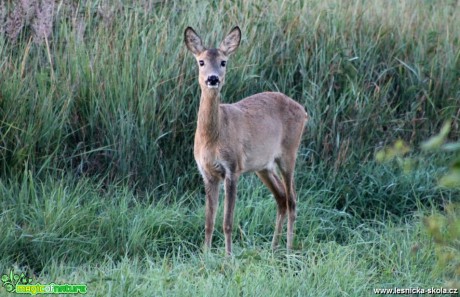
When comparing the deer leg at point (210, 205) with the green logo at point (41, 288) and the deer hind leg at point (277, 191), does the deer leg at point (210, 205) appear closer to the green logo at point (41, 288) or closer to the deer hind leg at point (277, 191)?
the deer hind leg at point (277, 191)

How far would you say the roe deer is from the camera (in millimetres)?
6449

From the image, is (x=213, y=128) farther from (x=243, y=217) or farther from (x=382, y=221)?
(x=382, y=221)

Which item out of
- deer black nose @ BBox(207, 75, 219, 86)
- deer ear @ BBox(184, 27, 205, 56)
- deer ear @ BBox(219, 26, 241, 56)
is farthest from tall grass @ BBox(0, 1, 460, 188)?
deer black nose @ BBox(207, 75, 219, 86)

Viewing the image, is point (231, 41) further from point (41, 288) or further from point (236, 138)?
point (41, 288)

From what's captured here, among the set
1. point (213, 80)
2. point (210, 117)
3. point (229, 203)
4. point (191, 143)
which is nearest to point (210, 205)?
point (229, 203)

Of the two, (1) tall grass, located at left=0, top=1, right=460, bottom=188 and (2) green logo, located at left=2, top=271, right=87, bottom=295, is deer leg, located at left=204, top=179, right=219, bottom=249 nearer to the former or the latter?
(1) tall grass, located at left=0, top=1, right=460, bottom=188

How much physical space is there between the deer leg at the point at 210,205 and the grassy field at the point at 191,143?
166 millimetres

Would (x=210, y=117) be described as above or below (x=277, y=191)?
above

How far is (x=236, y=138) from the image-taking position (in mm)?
6602

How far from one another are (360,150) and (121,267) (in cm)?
342

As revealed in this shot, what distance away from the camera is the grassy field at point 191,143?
5809 millimetres

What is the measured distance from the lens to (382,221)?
7.32 m

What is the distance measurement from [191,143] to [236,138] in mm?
1239

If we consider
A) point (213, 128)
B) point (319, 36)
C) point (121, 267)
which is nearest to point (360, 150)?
point (319, 36)
